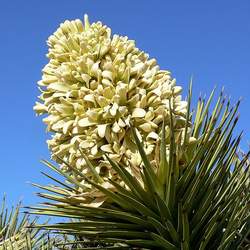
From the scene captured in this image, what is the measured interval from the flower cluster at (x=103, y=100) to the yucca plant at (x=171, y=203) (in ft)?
0.28

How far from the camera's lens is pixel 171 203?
2.55 m

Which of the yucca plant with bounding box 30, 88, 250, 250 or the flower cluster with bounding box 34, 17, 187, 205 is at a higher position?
the flower cluster with bounding box 34, 17, 187, 205

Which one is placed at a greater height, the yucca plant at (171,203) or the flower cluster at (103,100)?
the flower cluster at (103,100)

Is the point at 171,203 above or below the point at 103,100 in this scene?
below

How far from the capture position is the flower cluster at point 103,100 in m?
2.73

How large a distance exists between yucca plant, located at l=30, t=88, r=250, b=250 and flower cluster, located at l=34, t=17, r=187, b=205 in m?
0.09

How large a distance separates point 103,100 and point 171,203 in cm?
65

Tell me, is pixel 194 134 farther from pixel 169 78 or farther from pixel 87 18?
pixel 87 18

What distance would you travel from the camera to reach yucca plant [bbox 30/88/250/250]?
2484mm

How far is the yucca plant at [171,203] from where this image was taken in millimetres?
2484

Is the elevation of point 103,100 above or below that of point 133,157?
above

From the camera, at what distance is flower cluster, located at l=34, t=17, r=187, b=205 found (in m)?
2.73

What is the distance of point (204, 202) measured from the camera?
2600 mm

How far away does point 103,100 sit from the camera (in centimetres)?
279
